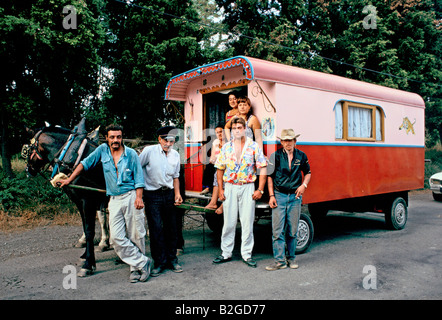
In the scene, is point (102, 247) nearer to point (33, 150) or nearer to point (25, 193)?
point (33, 150)

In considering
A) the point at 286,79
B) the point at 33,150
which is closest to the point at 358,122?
the point at 286,79

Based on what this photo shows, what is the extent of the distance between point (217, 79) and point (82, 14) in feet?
14.3

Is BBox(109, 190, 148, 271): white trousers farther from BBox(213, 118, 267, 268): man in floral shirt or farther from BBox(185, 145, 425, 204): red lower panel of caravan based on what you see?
BBox(185, 145, 425, 204): red lower panel of caravan

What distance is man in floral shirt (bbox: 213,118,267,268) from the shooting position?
5457 millimetres

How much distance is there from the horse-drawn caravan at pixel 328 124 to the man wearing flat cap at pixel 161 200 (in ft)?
5.37

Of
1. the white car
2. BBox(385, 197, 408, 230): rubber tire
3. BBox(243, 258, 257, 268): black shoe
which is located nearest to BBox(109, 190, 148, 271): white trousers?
BBox(243, 258, 257, 268): black shoe

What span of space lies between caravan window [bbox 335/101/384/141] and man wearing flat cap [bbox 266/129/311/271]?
6.38 ft

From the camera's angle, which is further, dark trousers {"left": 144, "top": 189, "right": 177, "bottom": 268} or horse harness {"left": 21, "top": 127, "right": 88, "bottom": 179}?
horse harness {"left": 21, "top": 127, "right": 88, "bottom": 179}

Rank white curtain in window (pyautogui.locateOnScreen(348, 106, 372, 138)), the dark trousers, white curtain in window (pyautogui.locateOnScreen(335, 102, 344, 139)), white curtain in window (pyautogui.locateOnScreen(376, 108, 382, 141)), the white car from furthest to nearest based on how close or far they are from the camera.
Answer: the white car < white curtain in window (pyautogui.locateOnScreen(376, 108, 382, 141)) < white curtain in window (pyautogui.locateOnScreen(348, 106, 372, 138)) < white curtain in window (pyautogui.locateOnScreen(335, 102, 344, 139)) < the dark trousers

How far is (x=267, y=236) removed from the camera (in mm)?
7781

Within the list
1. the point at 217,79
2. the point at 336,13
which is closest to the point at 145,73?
the point at 217,79

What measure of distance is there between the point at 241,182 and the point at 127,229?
1.78 meters

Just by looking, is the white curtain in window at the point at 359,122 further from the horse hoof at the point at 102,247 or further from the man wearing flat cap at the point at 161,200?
the horse hoof at the point at 102,247
